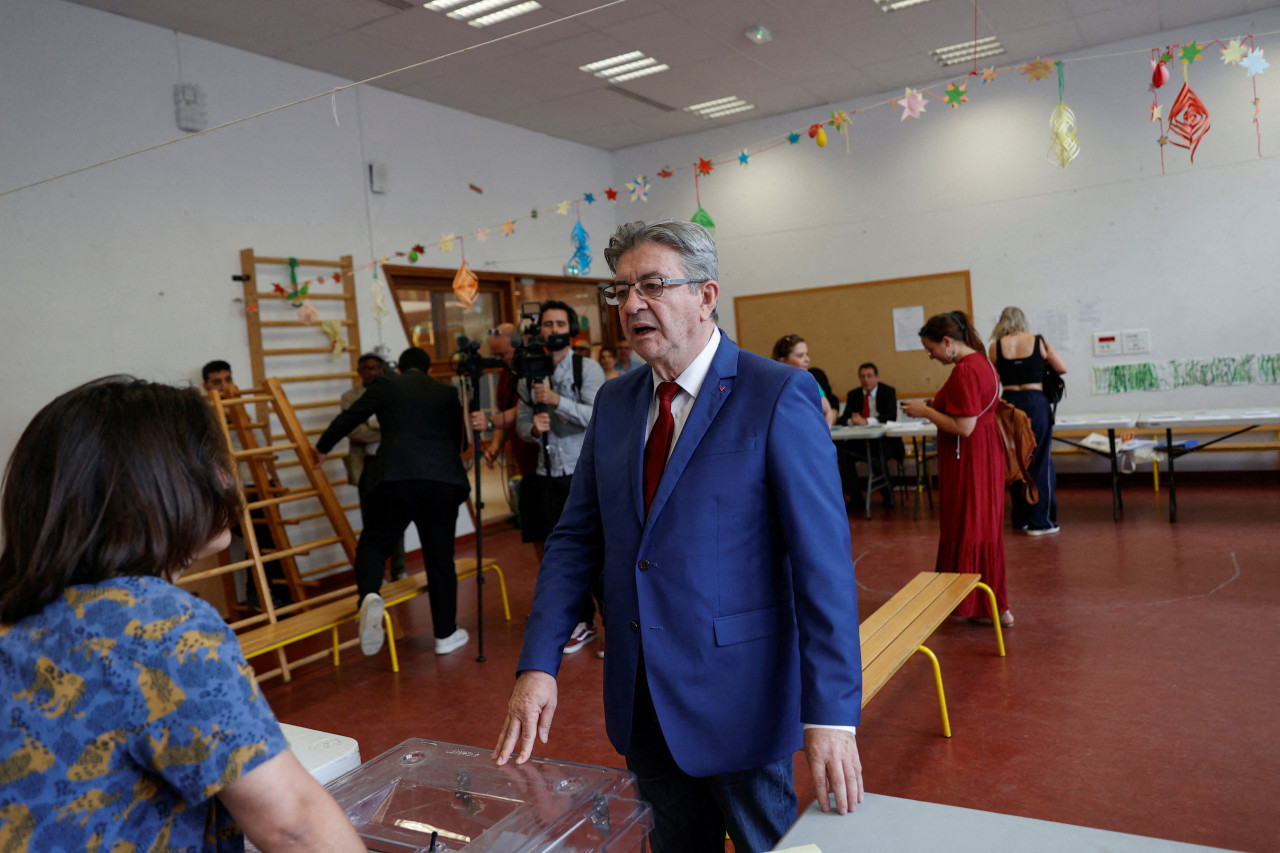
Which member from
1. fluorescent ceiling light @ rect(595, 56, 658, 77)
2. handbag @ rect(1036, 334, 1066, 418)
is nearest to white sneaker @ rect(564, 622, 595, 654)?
handbag @ rect(1036, 334, 1066, 418)

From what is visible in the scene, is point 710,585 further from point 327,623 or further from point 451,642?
point 451,642

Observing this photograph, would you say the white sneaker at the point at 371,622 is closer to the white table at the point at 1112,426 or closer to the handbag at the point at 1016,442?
the handbag at the point at 1016,442

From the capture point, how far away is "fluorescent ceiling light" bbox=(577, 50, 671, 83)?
6.64 metres

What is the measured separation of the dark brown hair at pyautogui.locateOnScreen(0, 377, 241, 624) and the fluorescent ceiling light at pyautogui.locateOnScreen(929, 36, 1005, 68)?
7448 mm

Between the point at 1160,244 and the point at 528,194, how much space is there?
18.2ft

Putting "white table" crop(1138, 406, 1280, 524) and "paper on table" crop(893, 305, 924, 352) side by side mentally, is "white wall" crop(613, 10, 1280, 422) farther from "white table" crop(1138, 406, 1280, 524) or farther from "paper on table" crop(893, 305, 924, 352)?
"white table" crop(1138, 406, 1280, 524)

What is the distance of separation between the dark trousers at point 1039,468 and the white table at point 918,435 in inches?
26.0

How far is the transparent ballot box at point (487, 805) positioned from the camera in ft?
3.79

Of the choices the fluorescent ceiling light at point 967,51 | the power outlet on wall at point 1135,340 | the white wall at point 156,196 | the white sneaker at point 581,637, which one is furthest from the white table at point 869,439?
the white wall at point 156,196

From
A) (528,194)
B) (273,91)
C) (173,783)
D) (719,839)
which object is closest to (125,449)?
(173,783)

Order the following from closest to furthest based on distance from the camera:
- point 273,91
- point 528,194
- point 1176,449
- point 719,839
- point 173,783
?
point 173,783, point 719,839, point 273,91, point 1176,449, point 528,194

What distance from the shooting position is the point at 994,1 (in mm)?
6098

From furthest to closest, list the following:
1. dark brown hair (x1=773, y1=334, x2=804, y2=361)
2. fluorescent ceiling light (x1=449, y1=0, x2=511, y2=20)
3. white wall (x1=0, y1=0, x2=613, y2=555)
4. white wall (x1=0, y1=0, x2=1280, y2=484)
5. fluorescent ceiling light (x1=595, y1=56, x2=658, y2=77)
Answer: fluorescent ceiling light (x1=595, y1=56, x2=658, y2=77)
fluorescent ceiling light (x1=449, y1=0, x2=511, y2=20)
dark brown hair (x1=773, y1=334, x2=804, y2=361)
white wall (x1=0, y1=0, x2=1280, y2=484)
white wall (x1=0, y1=0, x2=613, y2=555)

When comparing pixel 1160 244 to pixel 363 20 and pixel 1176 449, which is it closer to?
pixel 1176 449
